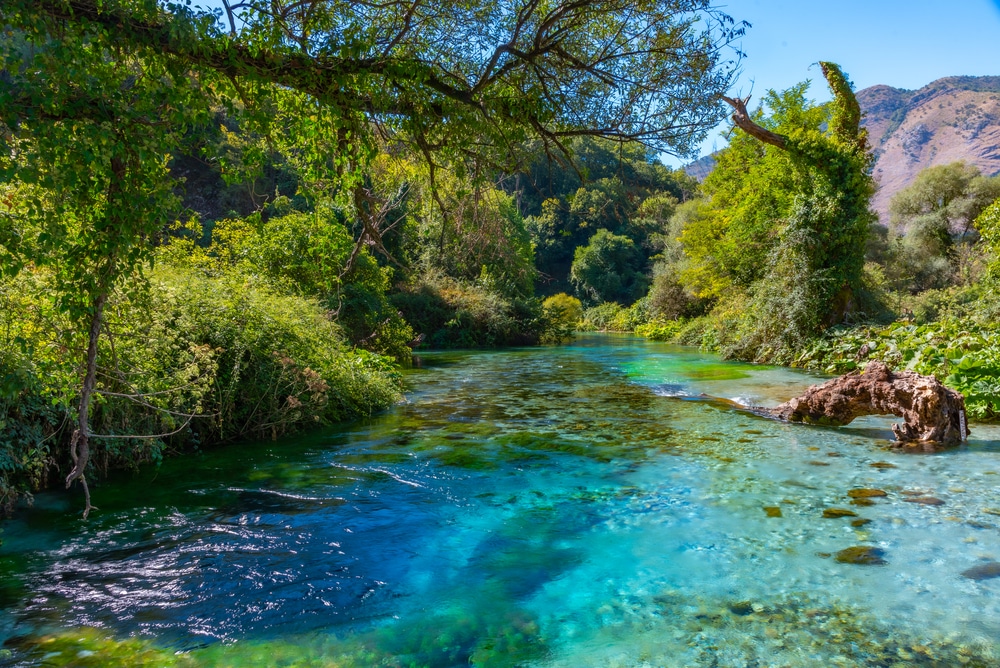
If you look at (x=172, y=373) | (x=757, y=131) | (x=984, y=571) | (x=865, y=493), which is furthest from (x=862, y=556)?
(x=757, y=131)

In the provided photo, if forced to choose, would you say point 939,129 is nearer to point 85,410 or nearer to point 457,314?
point 457,314

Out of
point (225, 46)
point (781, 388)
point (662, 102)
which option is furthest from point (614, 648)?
point (781, 388)

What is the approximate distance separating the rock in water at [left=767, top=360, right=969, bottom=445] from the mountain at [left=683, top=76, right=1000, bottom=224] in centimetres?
12375

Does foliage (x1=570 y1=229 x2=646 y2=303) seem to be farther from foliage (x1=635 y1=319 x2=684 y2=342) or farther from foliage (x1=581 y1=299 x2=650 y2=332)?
foliage (x1=635 y1=319 x2=684 y2=342)

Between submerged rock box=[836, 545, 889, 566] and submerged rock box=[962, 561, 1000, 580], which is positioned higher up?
submerged rock box=[962, 561, 1000, 580]

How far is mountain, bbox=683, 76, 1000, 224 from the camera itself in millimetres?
127750

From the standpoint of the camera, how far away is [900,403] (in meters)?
7.34

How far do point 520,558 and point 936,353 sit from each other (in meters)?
9.25

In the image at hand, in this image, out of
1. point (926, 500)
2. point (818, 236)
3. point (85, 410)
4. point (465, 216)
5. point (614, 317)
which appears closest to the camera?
point (85, 410)

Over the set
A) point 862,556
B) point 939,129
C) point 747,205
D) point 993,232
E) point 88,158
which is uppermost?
point 939,129

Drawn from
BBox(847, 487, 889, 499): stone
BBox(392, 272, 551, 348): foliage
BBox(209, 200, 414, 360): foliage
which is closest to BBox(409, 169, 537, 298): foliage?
BBox(847, 487, 889, 499): stone

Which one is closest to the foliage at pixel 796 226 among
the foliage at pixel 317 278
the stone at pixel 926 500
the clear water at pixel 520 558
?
the clear water at pixel 520 558

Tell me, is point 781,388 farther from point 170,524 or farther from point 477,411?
point 170,524

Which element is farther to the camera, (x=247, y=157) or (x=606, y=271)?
(x=606, y=271)
